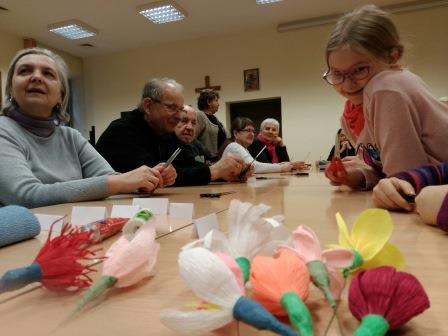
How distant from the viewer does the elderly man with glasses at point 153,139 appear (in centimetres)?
175

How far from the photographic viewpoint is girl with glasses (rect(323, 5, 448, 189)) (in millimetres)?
940

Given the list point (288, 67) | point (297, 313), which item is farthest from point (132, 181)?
point (288, 67)

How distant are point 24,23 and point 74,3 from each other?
99 cm

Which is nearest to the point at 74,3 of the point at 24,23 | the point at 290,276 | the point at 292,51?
the point at 24,23

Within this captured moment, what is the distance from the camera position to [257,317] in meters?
0.22

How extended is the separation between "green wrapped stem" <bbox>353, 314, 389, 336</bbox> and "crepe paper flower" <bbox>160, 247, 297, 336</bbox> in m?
0.06

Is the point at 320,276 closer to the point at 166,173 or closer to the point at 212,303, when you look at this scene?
the point at 212,303

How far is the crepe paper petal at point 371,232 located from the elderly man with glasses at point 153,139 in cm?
142

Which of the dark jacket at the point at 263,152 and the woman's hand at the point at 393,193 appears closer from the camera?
the woman's hand at the point at 393,193

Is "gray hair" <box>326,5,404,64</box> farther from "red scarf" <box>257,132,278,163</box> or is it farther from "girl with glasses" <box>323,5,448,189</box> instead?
"red scarf" <box>257,132,278,163</box>

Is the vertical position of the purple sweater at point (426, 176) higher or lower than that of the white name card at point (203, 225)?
higher

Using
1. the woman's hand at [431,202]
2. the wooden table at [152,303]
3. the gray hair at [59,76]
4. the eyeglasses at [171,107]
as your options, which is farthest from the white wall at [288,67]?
the wooden table at [152,303]

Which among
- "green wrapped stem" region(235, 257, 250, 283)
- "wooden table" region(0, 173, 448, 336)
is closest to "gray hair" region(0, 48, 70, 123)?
"wooden table" region(0, 173, 448, 336)

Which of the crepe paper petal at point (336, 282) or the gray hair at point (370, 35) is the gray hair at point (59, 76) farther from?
the crepe paper petal at point (336, 282)
